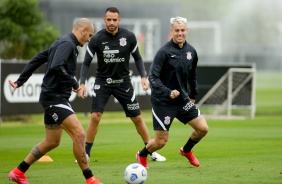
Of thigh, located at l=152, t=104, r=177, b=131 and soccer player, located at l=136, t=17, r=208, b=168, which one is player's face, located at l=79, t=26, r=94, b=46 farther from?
thigh, located at l=152, t=104, r=177, b=131

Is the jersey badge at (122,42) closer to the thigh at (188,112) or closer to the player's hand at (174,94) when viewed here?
the thigh at (188,112)

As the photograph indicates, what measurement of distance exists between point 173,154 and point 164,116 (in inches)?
118

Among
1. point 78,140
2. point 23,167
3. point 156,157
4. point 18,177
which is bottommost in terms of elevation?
point 156,157

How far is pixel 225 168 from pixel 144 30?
117 feet

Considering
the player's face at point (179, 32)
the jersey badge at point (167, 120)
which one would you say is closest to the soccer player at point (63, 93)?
the player's face at point (179, 32)

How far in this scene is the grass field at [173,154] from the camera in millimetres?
12812

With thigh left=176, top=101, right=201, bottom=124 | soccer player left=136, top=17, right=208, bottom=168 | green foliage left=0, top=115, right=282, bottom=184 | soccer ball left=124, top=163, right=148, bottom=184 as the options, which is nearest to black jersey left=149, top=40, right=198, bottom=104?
soccer player left=136, top=17, right=208, bottom=168

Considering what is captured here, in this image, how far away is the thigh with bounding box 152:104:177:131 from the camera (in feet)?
→ 44.6

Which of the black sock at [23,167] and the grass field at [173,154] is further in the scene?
the grass field at [173,154]

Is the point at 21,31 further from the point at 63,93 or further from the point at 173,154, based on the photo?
the point at 63,93

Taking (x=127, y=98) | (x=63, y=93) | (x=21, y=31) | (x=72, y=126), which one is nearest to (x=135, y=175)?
(x=72, y=126)

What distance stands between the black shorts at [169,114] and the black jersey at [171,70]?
0.10m

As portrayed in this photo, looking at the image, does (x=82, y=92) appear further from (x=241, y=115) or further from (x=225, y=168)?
(x=241, y=115)

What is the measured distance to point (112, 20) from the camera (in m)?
14.8
